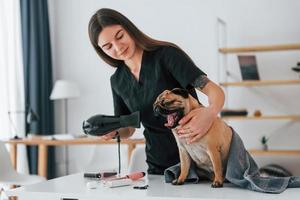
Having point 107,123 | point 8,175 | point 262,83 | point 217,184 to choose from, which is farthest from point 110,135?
point 262,83

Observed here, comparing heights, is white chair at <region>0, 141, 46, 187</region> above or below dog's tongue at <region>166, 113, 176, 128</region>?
below

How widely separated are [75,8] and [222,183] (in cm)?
424

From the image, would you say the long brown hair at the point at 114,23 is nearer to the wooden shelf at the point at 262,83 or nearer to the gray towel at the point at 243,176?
the gray towel at the point at 243,176

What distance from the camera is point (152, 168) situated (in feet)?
5.96

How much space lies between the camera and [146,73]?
67.9 inches

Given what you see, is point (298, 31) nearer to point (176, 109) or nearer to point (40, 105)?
point (40, 105)

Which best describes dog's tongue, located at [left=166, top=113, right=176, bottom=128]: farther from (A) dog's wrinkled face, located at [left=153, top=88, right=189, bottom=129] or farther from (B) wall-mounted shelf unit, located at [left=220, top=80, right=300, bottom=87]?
(B) wall-mounted shelf unit, located at [left=220, top=80, right=300, bottom=87]

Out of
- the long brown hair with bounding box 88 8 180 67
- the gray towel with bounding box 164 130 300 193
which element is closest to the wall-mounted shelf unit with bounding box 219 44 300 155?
the long brown hair with bounding box 88 8 180 67

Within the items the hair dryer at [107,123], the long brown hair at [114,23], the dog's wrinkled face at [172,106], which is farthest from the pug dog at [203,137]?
the long brown hair at [114,23]

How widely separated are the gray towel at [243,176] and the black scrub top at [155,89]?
0.23 m

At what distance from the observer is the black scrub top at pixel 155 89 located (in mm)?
1671

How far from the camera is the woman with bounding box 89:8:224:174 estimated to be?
5.33 feet

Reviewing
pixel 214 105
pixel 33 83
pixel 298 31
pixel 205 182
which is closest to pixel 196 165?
pixel 205 182

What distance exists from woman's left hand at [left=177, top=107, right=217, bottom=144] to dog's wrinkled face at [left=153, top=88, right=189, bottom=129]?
0.06 feet
